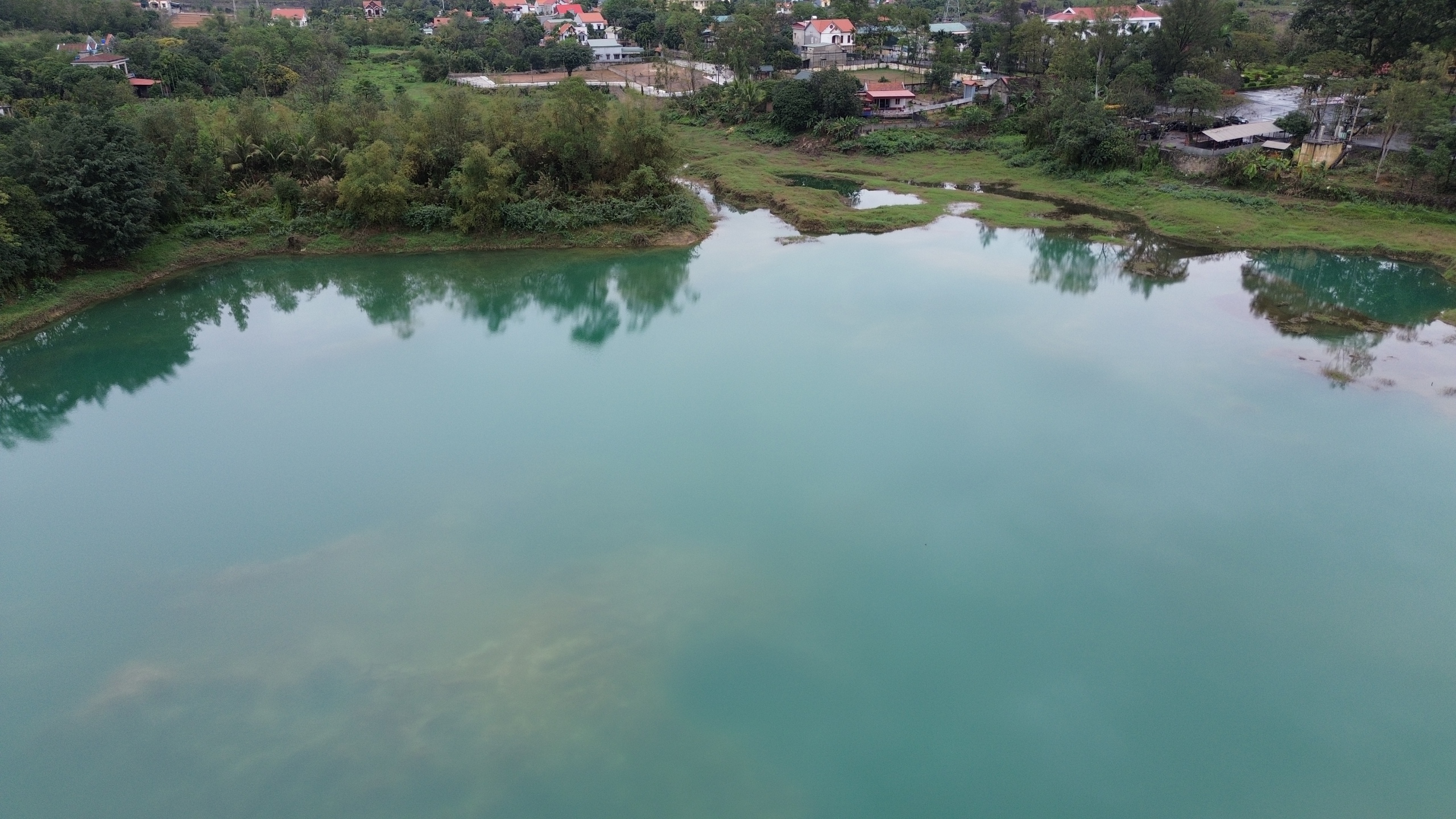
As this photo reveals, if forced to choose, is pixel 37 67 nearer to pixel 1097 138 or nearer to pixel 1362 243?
pixel 1097 138

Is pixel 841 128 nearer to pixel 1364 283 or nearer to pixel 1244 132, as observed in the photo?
pixel 1244 132

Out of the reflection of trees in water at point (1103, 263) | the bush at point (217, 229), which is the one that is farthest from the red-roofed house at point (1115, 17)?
the bush at point (217, 229)

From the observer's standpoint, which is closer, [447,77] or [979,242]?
[979,242]

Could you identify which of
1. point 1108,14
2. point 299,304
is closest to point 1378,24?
point 1108,14

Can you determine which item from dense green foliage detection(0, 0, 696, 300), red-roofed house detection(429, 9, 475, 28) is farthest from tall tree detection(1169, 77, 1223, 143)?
red-roofed house detection(429, 9, 475, 28)

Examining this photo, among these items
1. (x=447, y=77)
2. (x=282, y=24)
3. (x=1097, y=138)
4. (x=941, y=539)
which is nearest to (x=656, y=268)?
(x=941, y=539)
